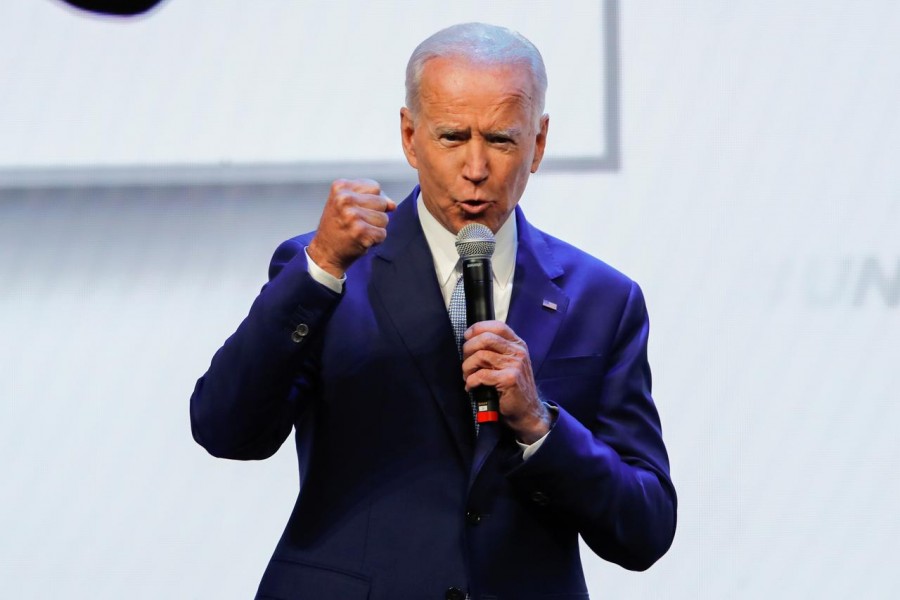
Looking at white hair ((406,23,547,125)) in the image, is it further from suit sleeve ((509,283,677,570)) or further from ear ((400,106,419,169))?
suit sleeve ((509,283,677,570))

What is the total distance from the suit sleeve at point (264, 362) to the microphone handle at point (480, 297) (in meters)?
0.16

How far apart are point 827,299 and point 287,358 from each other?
166cm

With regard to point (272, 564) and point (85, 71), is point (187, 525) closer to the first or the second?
point (85, 71)

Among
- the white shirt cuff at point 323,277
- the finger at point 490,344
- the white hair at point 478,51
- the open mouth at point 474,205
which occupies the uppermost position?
the white hair at point 478,51

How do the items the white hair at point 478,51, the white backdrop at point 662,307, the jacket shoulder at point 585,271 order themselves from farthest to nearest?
1. the white backdrop at point 662,307
2. the jacket shoulder at point 585,271
3. the white hair at point 478,51

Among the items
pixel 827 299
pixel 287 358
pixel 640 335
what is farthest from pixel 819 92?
pixel 287 358

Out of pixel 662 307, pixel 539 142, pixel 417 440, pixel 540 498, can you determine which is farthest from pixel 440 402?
pixel 662 307

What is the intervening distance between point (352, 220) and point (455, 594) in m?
0.47

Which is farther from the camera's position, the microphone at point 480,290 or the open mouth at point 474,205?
the open mouth at point 474,205

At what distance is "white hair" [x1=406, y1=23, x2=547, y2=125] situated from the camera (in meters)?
1.61

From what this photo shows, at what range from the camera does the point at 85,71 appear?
2551mm

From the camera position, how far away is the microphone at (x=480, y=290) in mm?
1455

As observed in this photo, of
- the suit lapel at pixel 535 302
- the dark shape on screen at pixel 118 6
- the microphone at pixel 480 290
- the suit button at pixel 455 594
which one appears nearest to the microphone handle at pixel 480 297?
the microphone at pixel 480 290

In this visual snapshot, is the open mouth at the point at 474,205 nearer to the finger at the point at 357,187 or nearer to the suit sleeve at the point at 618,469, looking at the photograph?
the finger at the point at 357,187
